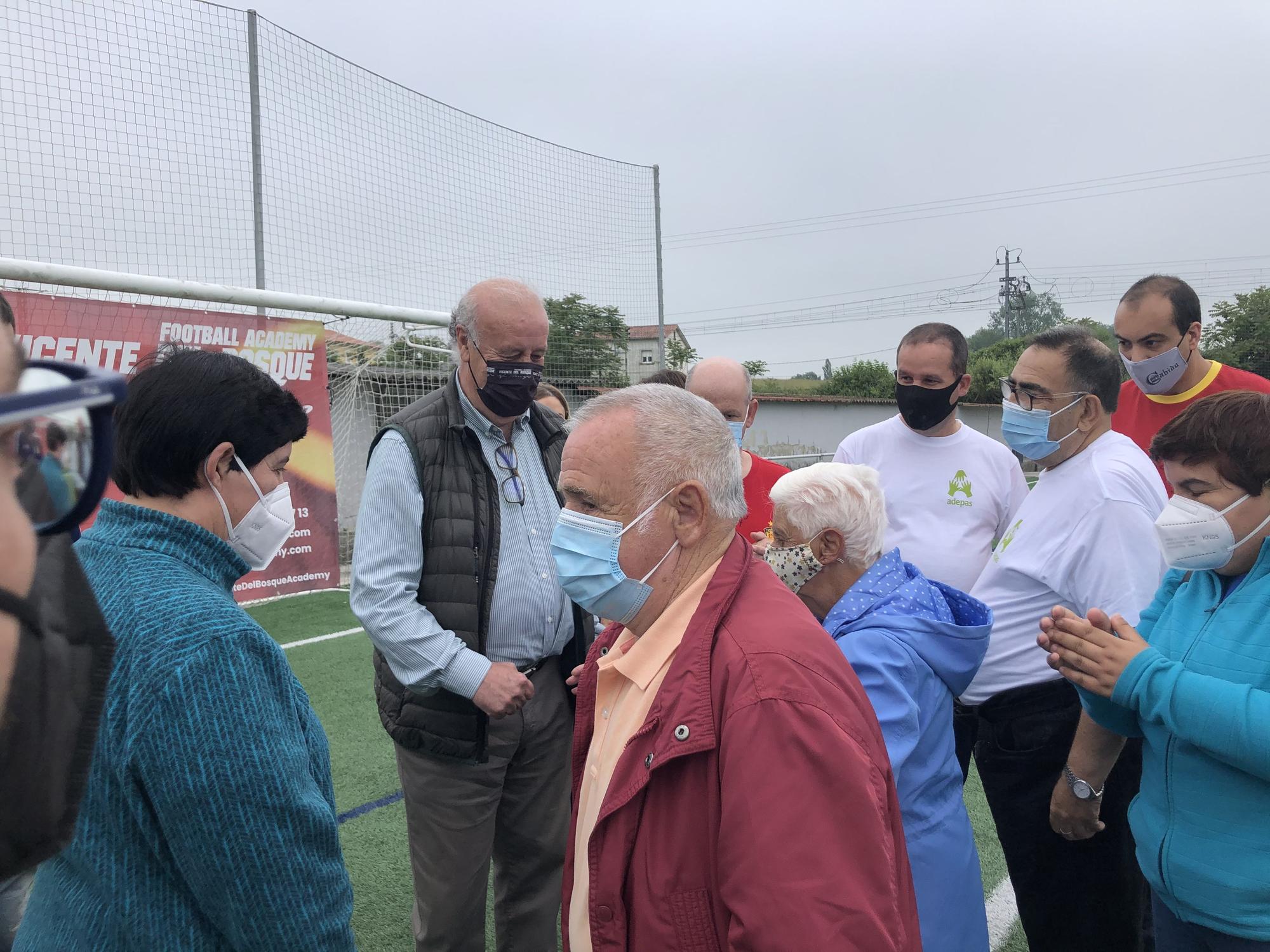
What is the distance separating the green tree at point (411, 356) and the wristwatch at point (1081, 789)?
6.68m

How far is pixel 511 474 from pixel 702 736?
5.66 ft

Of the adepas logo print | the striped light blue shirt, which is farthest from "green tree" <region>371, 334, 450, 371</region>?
the adepas logo print

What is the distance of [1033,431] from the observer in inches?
111

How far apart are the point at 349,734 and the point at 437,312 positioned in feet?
12.9

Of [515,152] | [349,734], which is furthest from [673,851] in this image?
[515,152]

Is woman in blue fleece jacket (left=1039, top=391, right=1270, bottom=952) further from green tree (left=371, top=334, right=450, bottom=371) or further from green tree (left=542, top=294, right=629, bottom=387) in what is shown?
green tree (left=542, top=294, right=629, bottom=387)

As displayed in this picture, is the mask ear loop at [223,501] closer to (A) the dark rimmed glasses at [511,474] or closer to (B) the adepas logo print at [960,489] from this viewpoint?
(A) the dark rimmed glasses at [511,474]

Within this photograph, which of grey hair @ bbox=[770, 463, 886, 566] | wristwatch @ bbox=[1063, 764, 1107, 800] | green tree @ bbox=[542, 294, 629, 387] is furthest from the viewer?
green tree @ bbox=[542, 294, 629, 387]

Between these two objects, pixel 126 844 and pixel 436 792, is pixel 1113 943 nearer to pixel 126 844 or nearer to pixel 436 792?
pixel 436 792

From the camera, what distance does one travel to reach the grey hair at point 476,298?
293 centimetres

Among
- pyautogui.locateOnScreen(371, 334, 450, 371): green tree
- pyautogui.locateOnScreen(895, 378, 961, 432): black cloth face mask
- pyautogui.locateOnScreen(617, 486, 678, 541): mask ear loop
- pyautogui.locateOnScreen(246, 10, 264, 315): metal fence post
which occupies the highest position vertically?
pyautogui.locateOnScreen(246, 10, 264, 315): metal fence post

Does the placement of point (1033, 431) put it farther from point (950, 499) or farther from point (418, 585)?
point (418, 585)

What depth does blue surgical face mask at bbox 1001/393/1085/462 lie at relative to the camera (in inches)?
109

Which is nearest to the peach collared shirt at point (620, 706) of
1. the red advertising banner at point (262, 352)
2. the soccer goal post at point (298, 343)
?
the soccer goal post at point (298, 343)
